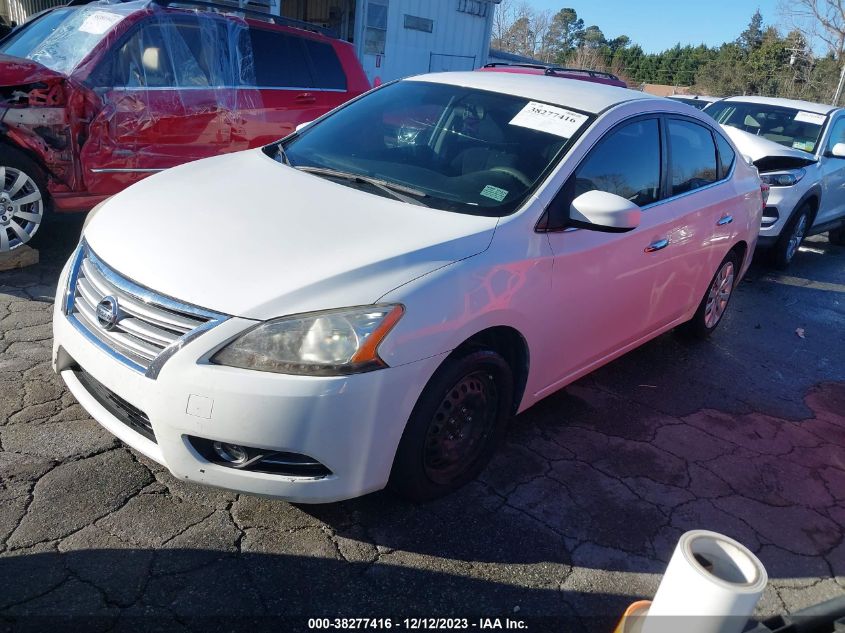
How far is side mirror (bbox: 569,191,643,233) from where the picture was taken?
3.08 meters

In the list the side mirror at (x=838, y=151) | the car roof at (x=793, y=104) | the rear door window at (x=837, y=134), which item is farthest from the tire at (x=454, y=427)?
the car roof at (x=793, y=104)

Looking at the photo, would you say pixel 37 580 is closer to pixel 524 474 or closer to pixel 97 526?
pixel 97 526

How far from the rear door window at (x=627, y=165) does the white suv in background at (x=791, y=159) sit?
4224mm

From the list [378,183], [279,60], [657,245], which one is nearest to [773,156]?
[657,245]

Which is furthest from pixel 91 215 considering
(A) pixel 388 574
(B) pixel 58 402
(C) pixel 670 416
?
(C) pixel 670 416

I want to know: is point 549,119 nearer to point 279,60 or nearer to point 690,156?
point 690,156

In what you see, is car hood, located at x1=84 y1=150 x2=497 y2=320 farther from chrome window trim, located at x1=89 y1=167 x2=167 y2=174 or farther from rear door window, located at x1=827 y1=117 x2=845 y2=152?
rear door window, located at x1=827 y1=117 x2=845 y2=152

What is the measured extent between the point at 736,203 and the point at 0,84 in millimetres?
5054

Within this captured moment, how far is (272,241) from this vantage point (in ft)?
8.91

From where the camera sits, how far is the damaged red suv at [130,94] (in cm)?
510

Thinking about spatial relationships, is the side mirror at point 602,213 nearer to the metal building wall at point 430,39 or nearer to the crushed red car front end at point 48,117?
the crushed red car front end at point 48,117

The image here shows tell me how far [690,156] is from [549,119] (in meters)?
1.33

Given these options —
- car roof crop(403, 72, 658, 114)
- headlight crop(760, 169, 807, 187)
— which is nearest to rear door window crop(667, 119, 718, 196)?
car roof crop(403, 72, 658, 114)

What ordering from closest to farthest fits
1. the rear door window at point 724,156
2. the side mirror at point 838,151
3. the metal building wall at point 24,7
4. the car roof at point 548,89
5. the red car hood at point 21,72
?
1. the car roof at point 548,89
2. the rear door window at point 724,156
3. the red car hood at point 21,72
4. the side mirror at point 838,151
5. the metal building wall at point 24,7
